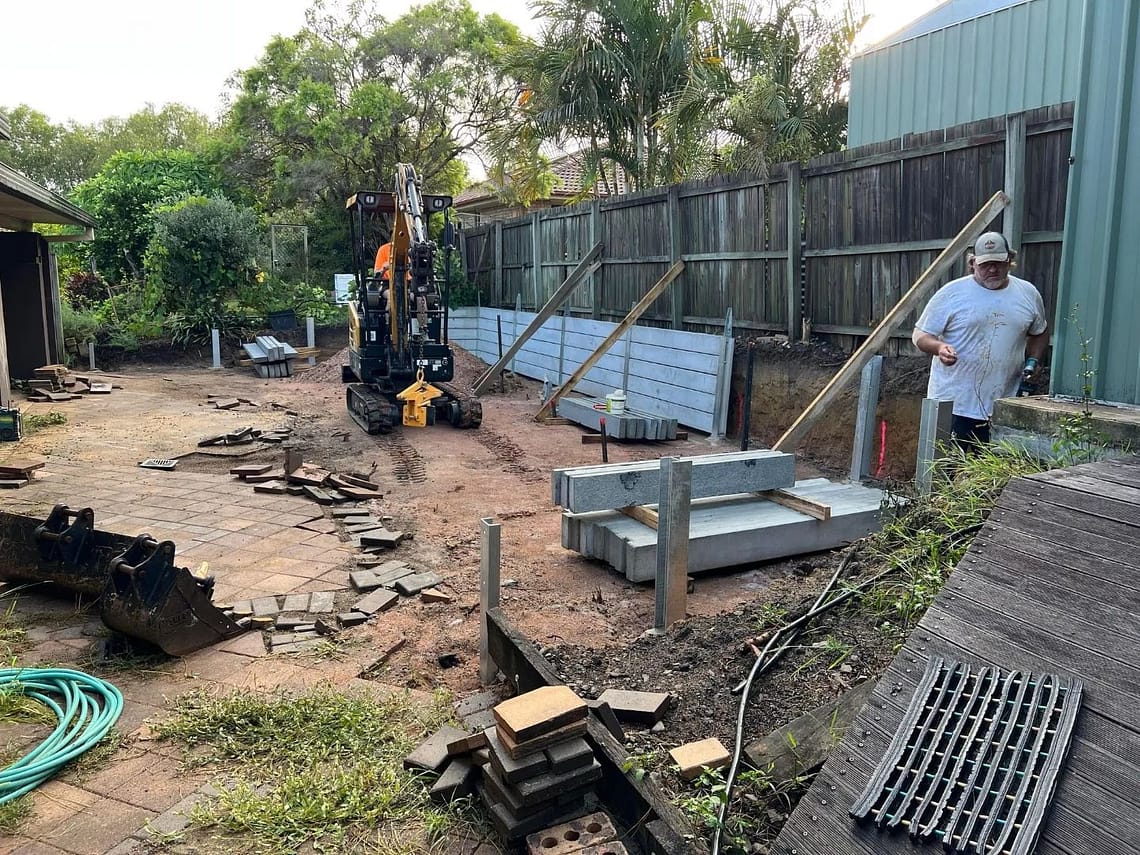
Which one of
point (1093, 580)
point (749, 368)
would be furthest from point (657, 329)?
point (1093, 580)

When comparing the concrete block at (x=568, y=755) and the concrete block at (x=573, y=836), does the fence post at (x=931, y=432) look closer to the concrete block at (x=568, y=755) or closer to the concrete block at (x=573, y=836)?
the concrete block at (x=568, y=755)

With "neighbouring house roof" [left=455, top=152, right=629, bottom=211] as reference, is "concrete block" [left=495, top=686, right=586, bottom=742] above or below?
below

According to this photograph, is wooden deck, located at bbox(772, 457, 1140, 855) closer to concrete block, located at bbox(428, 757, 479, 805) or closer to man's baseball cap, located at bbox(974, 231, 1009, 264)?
concrete block, located at bbox(428, 757, 479, 805)

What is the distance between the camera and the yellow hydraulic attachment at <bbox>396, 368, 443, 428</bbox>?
10391 millimetres

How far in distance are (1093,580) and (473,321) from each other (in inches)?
652

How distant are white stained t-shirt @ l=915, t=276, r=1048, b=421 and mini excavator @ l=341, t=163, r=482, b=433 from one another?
6.64 metres

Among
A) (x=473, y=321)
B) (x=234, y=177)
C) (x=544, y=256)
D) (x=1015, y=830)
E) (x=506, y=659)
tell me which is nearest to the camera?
(x=1015, y=830)

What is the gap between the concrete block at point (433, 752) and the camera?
120 inches

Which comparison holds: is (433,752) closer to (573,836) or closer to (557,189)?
(573,836)

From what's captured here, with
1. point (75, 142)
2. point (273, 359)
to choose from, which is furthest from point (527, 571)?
point (75, 142)

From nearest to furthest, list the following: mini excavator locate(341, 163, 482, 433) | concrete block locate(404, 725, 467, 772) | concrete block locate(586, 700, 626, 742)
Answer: concrete block locate(586, 700, 626, 742)
concrete block locate(404, 725, 467, 772)
mini excavator locate(341, 163, 482, 433)

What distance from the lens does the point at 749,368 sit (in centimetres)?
832

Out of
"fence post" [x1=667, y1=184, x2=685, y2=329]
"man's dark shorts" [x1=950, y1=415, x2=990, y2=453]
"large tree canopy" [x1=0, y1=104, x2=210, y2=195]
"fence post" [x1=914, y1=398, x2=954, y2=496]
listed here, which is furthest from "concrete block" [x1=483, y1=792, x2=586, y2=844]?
"large tree canopy" [x1=0, y1=104, x2=210, y2=195]

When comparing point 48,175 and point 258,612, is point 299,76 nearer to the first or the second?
point 258,612
